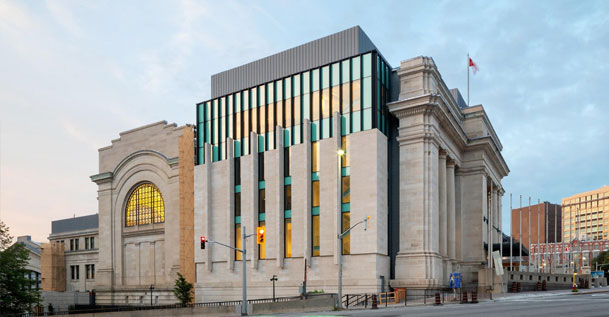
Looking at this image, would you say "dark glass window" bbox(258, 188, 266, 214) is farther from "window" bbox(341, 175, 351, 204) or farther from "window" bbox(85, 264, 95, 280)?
"window" bbox(85, 264, 95, 280)

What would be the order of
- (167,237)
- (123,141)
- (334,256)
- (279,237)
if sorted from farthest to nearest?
(123,141) → (167,237) → (279,237) → (334,256)

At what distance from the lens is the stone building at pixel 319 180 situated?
49094mm

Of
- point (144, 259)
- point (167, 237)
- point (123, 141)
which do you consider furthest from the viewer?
point (123, 141)

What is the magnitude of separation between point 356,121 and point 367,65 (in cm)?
549

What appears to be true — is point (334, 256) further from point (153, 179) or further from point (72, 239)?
point (72, 239)

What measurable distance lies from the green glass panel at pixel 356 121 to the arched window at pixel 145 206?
31091 mm

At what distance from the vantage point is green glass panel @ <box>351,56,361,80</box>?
2020 inches

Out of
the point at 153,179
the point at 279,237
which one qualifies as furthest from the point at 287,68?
the point at 153,179

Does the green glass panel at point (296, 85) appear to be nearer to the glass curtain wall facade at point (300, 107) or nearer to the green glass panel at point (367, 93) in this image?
the glass curtain wall facade at point (300, 107)

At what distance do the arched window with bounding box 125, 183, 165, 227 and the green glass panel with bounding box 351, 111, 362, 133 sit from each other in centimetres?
3109

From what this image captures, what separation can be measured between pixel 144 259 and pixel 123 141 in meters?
17.2

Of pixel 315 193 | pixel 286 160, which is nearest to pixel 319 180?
pixel 315 193

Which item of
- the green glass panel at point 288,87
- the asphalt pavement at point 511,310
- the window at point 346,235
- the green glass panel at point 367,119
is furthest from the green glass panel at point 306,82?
the asphalt pavement at point 511,310

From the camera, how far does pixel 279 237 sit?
53.4 m
